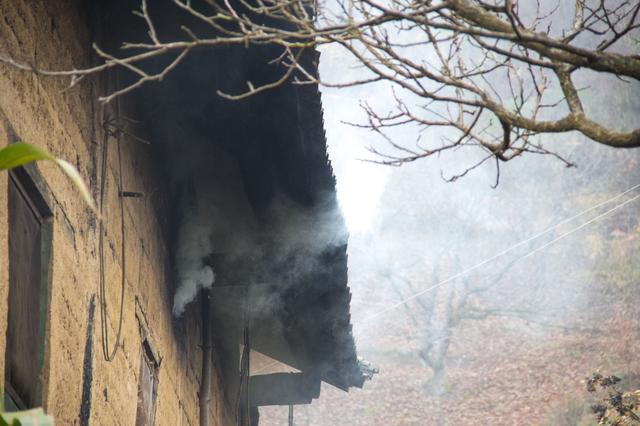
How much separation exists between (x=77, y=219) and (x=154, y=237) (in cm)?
211

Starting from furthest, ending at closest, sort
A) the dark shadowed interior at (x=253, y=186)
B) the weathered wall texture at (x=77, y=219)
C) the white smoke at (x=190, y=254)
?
1. the white smoke at (x=190, y=254)
2. the dark shadowed interior at (x=253, y=186)
3. the weathered wall texture at (x=77, y=219)

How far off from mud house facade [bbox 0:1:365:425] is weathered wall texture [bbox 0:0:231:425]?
1 cm

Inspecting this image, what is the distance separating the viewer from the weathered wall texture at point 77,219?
357 cm

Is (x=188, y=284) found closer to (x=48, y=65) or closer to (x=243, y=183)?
(x=243, y=183)

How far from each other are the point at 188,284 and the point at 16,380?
4.04 metres

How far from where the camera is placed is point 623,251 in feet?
88.5

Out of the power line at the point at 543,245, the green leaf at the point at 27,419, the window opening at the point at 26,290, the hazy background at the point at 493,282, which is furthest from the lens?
the power line at the point at 543,245

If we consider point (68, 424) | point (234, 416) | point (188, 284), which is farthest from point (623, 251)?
point (68, 424)

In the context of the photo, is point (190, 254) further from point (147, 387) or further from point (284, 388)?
point (284, 388)

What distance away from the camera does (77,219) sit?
429 cm

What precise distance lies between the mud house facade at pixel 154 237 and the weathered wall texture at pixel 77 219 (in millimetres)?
13

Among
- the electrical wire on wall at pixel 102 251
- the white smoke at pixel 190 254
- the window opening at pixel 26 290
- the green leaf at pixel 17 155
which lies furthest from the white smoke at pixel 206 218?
the green leaf at pixel 17 155

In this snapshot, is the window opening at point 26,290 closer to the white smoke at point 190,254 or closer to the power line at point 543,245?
the white smoke at point 190,254

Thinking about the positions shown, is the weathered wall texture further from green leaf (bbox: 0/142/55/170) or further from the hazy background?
the hazy background
